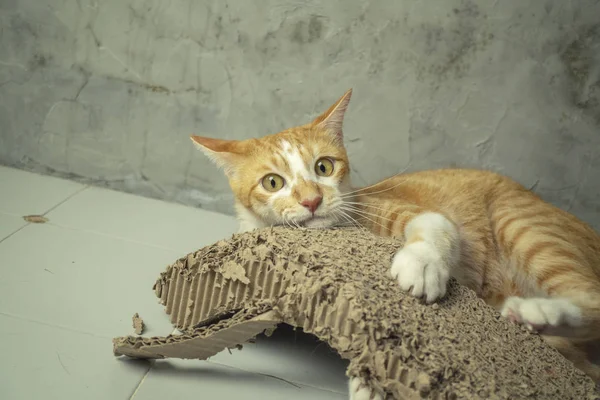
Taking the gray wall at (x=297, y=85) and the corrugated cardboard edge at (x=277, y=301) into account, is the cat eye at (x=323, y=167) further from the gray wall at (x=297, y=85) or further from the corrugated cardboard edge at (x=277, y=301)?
the gray wall at (x=297, y=85)

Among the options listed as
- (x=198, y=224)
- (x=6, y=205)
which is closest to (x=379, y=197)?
(x=198, y=224)

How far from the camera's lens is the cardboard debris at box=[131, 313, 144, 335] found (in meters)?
1.54

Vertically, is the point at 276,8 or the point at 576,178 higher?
the point at 276,8

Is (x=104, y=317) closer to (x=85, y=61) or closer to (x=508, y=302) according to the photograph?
(x=508, y=302)

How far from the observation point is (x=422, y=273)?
3.97 feet

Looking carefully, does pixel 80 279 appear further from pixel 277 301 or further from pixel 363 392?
pixel 363 392

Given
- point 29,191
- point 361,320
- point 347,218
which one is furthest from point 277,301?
point 29,191

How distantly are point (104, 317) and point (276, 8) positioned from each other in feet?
4.98

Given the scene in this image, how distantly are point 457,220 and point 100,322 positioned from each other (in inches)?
47.7

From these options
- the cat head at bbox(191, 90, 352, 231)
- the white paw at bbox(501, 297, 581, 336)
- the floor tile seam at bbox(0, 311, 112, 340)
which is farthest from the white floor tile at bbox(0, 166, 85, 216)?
the white paw at bbox(501, 297, 581, 336)

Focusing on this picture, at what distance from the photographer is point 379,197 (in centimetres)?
186

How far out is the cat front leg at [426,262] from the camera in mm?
1203

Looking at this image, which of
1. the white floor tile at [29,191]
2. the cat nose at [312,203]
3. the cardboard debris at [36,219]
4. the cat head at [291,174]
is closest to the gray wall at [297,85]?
the white floor tile at [29,191]

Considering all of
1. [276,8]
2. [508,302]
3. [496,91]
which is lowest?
[508,302]
